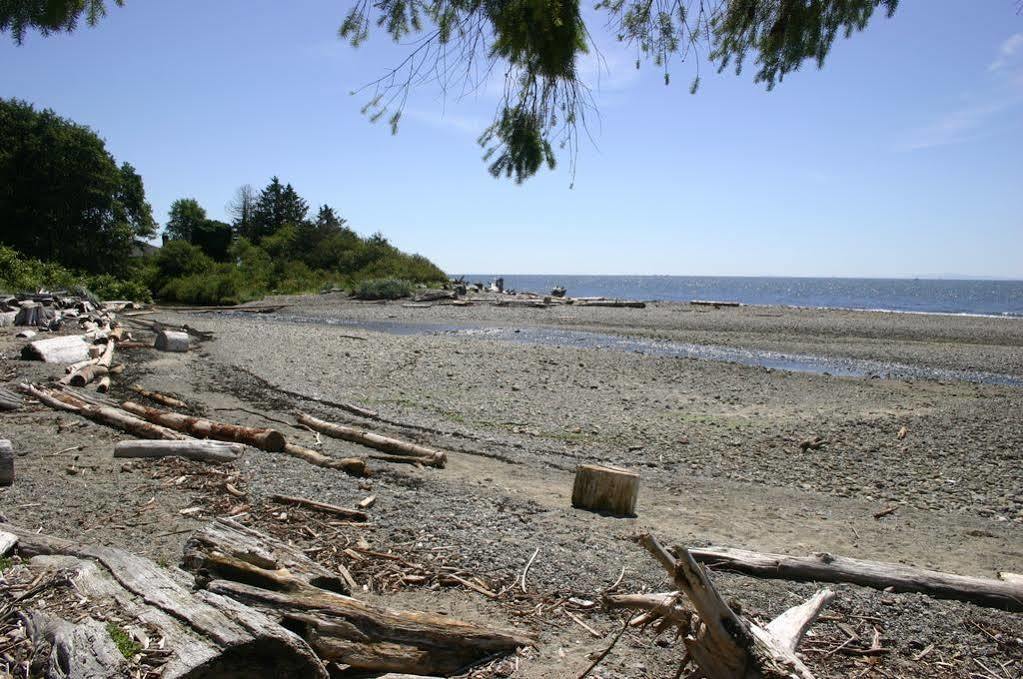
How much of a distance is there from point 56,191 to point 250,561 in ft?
141

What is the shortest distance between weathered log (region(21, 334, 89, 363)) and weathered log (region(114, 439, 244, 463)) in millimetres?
7645

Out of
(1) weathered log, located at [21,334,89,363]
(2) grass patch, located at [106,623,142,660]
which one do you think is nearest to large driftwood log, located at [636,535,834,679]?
(2) grass patch, located at [106,623,142,660]

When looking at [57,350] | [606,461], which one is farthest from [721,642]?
[57,350]

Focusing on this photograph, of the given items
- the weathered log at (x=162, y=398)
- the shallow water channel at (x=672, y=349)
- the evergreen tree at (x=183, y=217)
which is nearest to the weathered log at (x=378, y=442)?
the weathered log at (x=162, y=398)

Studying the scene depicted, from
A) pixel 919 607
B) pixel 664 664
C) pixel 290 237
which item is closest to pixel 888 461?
pixel 919 607

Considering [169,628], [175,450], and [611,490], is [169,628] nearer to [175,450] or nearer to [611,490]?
[611,490]

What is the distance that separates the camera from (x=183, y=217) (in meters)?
83.0

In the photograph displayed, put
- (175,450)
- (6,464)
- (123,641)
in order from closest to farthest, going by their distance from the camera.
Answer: (123,641) < (6,464) < (175,450)

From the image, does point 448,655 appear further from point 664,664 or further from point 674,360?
point 674,360

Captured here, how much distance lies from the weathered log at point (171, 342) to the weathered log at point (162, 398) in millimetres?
6641

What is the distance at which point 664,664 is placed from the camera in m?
4.22

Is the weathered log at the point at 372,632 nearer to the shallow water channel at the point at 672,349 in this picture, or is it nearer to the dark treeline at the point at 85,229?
the shallow water channel at the point at 672,349

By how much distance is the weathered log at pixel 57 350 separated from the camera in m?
13.8

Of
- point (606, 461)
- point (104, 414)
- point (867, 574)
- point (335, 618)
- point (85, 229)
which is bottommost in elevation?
point (606, 461)
